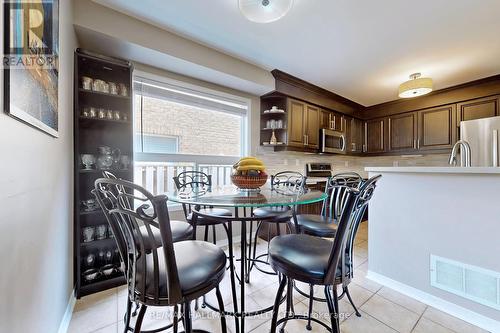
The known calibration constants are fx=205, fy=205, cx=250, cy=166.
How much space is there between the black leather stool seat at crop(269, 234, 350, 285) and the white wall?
99cm

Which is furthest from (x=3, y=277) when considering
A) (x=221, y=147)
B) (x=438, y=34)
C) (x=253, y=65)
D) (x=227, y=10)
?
(x=438, y=34)

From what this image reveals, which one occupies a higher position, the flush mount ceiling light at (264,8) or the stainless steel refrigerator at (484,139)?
the flush mount ceiling light at (264,8)

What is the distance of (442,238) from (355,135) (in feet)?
10.7

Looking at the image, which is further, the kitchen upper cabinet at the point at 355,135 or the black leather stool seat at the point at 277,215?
the kitchen upper cabinet at the point at 355,135

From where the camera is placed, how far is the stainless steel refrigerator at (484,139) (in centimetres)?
279

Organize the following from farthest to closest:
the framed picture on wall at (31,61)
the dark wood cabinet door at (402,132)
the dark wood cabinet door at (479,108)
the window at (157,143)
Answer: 1. the dark wood cabinet door at (402,132)
2. the dark wood cabinet door at (479,108)
3. the window at (157,143)
4. the framed picture on wall at (31,61)

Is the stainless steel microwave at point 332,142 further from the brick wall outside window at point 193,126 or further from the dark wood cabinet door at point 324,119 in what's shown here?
the brick wall outside window at point 193,126

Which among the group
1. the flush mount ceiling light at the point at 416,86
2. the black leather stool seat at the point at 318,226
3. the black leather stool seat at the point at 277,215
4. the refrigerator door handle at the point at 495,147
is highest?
the flush mount ceiling light at the point at 416,86

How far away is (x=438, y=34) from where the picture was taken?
2047mm

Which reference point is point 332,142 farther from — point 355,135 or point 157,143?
point 157,143

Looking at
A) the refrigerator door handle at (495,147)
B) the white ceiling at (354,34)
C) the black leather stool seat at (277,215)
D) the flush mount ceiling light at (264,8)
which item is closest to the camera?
the black leather stool seat at (277,215)

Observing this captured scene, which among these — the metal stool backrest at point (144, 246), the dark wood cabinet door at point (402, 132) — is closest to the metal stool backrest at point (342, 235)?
the metal stool backrest at point (144, 246)

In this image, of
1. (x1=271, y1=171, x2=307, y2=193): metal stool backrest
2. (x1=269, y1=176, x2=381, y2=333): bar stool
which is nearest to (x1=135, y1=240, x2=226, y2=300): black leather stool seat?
(x1=269, y1=176, x2=381, y2=333): bar stool

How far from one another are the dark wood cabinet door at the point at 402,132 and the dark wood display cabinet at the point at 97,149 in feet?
14.8
